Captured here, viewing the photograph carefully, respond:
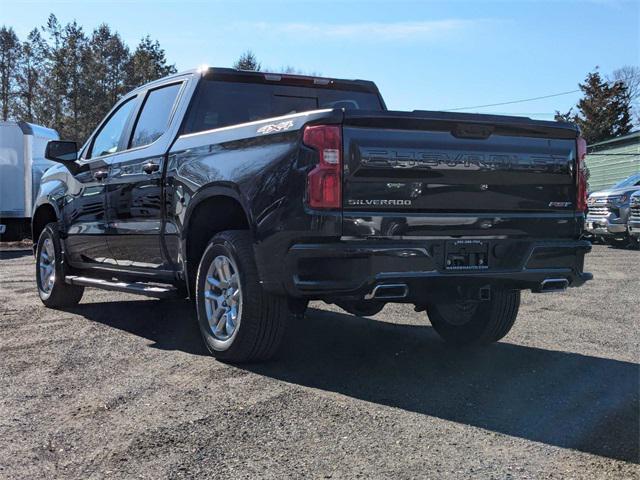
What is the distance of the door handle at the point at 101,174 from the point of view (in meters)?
6.34

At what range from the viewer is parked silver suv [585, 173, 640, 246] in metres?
15.1

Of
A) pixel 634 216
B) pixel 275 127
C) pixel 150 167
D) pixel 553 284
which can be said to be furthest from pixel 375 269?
pixel 634 216

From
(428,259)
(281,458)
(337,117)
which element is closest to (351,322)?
(428,259)

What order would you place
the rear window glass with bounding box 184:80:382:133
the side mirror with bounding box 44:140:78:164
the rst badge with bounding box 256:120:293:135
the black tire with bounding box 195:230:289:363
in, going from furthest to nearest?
the side mirror with bounding box 44:140:78:164
the rear window glass with bounding box 184:80:382:133
the black tire with bounding box 195:230:289:363
the rst badge with bounding box 256:120:293:135

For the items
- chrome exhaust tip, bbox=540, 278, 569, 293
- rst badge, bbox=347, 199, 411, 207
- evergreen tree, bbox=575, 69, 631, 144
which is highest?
evergreen tree, bbox=575, 69, 631, 144

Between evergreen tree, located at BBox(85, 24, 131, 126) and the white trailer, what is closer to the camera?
the white trailer

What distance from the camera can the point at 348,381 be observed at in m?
4.34

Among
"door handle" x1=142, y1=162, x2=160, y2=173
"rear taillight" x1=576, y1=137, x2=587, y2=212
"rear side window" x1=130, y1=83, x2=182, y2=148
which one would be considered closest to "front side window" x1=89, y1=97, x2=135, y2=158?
"rear side window" x1=130, y1=83, x2=182, y2=148

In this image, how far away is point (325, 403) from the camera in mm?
3869

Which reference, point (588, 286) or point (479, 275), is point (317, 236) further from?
point (588, 286)

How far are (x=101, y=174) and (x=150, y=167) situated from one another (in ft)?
3.54

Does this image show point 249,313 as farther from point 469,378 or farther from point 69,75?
point 69,75

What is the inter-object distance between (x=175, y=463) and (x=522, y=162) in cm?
282

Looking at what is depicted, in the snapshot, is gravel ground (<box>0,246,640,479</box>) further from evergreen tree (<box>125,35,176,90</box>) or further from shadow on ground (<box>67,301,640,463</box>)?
evergreen tree (<box>125,35,176,90</box>)
